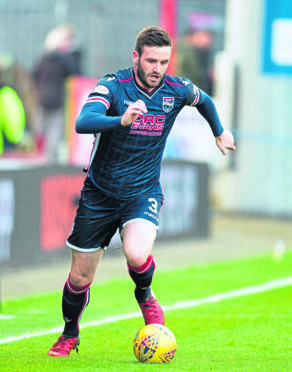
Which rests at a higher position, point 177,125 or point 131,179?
point 131,179

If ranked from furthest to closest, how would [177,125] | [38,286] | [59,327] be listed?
1. [177,125]
2. [38,286]
3. [59,327]

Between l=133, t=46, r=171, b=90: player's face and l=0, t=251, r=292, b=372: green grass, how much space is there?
6.15 feet

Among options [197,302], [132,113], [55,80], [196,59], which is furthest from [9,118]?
[132,113]

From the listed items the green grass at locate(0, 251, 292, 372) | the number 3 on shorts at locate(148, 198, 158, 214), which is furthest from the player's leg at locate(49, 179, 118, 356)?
the green grass at locate(0, 251, 292, 372)

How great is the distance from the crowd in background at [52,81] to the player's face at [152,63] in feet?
32.7

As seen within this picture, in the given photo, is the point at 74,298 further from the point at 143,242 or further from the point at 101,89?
the point at 101,89

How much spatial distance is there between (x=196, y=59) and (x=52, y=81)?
294 cm

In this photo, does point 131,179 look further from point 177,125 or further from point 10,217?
point 177,125

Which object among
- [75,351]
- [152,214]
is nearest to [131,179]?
[152,214]

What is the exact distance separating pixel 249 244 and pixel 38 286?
4.36m

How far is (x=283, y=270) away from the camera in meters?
11.3

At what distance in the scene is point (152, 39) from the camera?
6379 millimetres

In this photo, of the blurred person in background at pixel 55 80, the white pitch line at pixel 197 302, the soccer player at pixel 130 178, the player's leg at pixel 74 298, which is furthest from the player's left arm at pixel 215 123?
the blurred person in background at pixel 55 80

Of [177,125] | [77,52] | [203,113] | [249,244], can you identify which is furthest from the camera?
[77,52]
